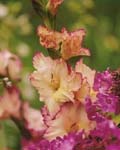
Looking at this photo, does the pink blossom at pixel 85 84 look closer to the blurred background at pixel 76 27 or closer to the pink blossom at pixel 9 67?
the pink blossom at pixel 9 67

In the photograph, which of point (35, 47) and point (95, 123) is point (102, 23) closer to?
point (35, 47)

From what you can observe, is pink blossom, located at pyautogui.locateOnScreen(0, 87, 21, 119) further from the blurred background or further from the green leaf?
the blurred background

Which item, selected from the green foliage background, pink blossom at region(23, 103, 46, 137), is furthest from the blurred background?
pink blossom at region(23, 103, 46, 137)

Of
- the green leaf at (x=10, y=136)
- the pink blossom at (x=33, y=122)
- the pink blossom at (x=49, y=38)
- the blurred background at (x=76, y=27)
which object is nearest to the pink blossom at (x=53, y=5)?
the pink blossom at (x=49, y=38)

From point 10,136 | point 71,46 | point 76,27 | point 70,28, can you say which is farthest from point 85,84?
point 70,28

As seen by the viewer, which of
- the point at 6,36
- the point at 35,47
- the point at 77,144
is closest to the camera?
the point at 77,144

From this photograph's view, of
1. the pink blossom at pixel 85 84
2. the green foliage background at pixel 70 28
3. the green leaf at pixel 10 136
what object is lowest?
the green leaf at pixel 10 136

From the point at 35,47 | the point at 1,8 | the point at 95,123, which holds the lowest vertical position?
the point at 35,47

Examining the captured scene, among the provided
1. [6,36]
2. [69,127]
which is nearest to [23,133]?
[69,127]
